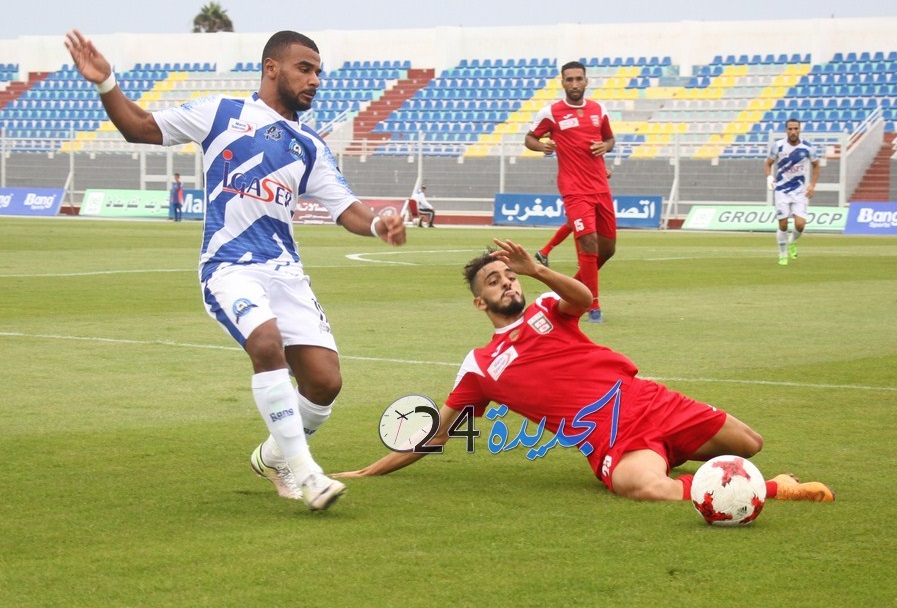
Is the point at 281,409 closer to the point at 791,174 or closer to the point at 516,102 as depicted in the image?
the point at 791,174

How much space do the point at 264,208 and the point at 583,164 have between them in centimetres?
800

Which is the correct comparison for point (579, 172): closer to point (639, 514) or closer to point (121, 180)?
point (639, 514)

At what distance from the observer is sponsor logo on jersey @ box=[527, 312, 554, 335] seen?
616 cm

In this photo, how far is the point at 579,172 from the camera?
13727 millimetres

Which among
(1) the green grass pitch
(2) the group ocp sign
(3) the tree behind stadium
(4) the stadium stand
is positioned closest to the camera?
(1) the green grass pitch

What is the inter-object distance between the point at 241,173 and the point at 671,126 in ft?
139

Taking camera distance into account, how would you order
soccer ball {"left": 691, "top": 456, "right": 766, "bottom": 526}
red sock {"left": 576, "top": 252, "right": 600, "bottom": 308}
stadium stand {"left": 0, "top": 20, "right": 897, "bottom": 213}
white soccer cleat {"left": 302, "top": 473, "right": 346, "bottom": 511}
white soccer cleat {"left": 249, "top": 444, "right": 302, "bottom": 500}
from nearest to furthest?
soccer ball {"left": 691, "top": 456, "right": 766, "bottom": 526}
white soccer cleat {"left": 302, "top": 473, "right": 346, "bottom": 511}
white soccer cleat {"left": 249, "top": 444, "right": 302, "bottom": 500}
red sock {"left": 576, "top": 252, "right": 600, "bottom": 308}
stadium stand {"left": 0, "top": 20, "right": 897, "bottom": 213}

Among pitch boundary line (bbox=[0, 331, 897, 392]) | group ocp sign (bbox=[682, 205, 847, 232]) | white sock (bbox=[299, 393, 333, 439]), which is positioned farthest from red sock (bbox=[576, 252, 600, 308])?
group ocp sign (bbox=[682, 205, 847, 232])

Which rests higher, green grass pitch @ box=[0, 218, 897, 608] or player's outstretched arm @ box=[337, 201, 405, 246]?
player's outstretched arm @ box=[337, 201, 405, 246]

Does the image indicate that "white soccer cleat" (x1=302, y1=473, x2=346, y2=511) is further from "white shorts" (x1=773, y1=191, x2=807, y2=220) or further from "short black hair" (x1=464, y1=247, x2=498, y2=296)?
"white shorts" (x1=773, y1=191, x2=807, y2=220)

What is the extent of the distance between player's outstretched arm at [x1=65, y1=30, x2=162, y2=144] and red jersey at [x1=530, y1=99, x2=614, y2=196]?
26.8ft

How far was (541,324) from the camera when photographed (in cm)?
616

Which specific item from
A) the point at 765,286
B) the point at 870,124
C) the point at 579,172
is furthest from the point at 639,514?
the point at 870,124

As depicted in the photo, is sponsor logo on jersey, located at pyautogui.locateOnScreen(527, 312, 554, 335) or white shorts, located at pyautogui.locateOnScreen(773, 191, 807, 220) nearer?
sponsor logo on jersey, located at pyautogui.locateOnScreen(527, 312, 554, 335)
